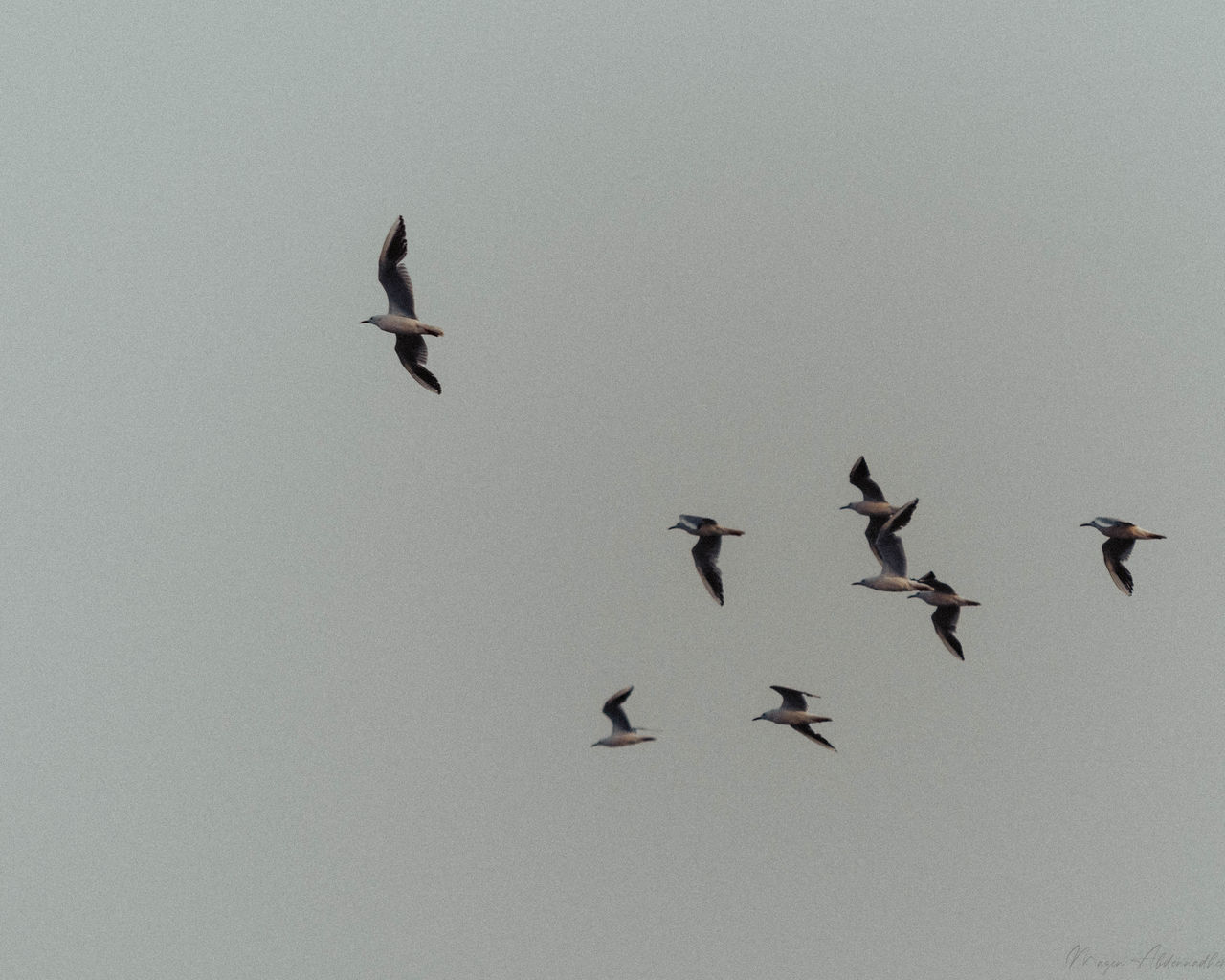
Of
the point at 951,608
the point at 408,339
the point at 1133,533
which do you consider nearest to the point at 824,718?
the point at 951,608

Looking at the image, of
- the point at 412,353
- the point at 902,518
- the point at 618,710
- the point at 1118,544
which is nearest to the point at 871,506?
the point at 902,518

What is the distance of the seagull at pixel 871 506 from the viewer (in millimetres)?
42531

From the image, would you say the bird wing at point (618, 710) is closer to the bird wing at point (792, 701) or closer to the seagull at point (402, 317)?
the bird wing at point (792, 701)

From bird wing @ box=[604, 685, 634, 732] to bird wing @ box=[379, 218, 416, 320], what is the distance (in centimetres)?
1364

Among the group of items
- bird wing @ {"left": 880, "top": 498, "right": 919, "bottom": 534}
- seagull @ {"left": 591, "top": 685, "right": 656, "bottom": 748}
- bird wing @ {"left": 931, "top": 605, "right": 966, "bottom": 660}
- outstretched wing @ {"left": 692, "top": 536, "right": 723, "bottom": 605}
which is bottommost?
seagull @ {"left": 591, "top": 685, "right": 656, "bottom": 748}

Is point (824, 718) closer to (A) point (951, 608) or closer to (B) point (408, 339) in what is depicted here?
(A) point (951, 608)

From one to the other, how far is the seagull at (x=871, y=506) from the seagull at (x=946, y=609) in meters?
1.84

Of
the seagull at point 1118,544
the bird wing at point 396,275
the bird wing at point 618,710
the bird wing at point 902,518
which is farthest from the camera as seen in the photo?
the bird wing at point 618,710

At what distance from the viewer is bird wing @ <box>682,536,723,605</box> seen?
42.7m

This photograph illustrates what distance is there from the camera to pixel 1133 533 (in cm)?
4125

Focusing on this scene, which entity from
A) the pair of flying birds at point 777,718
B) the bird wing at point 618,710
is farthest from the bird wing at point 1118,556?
the bird wing at point 618,710

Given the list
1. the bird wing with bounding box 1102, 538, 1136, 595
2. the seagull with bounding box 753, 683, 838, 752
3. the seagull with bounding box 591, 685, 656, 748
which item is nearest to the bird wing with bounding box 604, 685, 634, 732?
the seagull with bounding box 591, 685, 656, 748

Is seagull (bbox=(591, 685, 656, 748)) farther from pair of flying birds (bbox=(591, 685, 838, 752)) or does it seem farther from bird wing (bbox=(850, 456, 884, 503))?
bird wing (bbox=(850, 456, 884, 503))

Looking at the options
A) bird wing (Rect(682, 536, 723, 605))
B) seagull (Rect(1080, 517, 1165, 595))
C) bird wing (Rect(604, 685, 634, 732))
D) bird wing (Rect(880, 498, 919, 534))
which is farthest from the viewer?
bird wing (Rect(604, 685, 634, 732))
